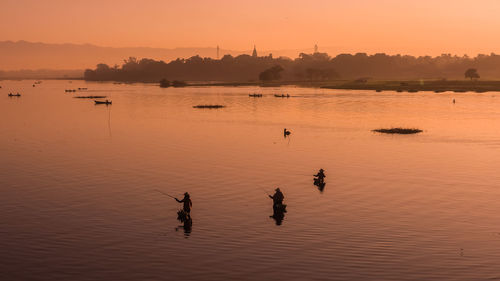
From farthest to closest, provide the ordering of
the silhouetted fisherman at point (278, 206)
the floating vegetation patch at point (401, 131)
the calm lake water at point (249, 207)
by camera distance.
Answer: the floating vegetation patch at point (401, 131)
the silhouetted fisherman at point (278, 206)
the calm lake water at point (249, 207)

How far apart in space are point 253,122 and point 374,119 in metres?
25.0

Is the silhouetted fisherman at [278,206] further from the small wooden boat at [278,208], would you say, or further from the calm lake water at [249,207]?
the calm lake water at [249,207]

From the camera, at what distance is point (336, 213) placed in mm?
39312

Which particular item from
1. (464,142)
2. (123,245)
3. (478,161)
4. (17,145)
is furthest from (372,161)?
(17,145)

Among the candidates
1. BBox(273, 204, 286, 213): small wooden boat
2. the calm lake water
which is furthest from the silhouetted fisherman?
the calm lake water

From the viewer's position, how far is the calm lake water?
28.7m

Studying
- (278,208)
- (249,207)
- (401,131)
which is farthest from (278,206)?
(401,131)

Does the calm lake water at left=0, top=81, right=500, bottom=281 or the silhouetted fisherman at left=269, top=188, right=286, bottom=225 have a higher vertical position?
the silhouetted fisherman at left=269, top=188, right=286, bottom=225

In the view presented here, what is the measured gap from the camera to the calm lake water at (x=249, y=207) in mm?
28719

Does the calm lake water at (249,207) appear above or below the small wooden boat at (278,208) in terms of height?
below

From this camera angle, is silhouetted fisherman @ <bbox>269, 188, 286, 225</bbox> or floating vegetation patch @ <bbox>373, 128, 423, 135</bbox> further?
floating vegetation patch @ <bbox>373, 128, 423, 135</bbox>

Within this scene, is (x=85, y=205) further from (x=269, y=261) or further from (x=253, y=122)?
(x=253, y=122)

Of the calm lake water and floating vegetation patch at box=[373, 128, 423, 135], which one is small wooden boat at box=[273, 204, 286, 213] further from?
floating vegetation patch at box=[373, 128, 423, 135]

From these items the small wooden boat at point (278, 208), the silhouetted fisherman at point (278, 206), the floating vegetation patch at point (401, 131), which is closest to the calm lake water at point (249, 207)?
the silhouetted fisherman at point (278, 206)
